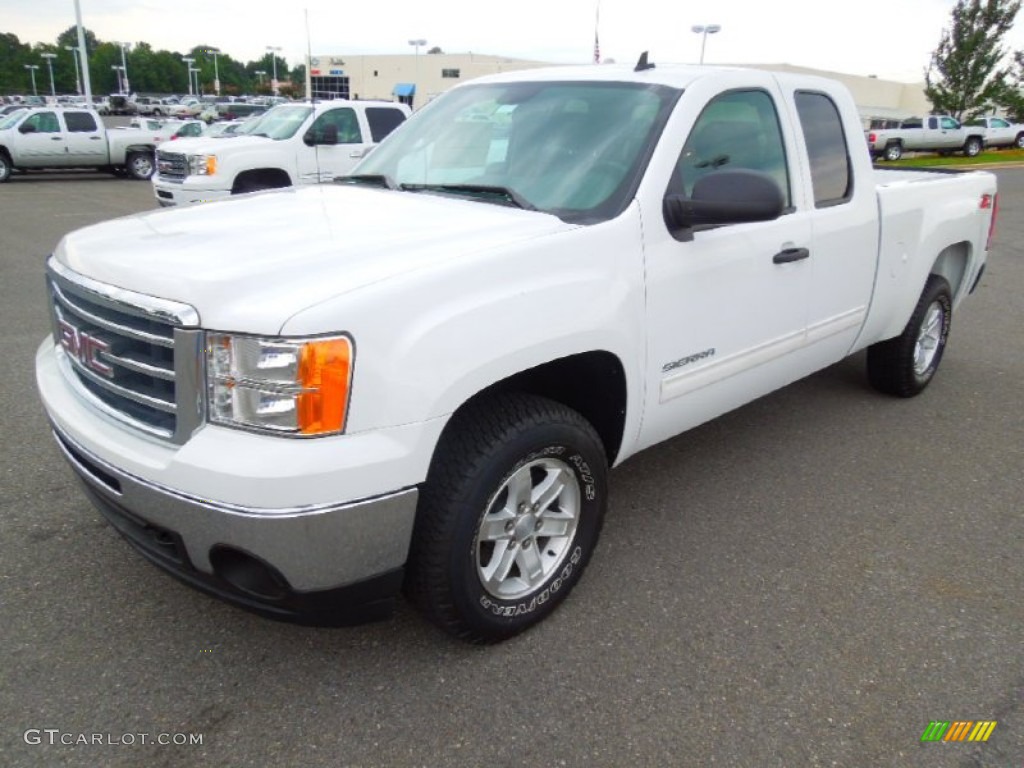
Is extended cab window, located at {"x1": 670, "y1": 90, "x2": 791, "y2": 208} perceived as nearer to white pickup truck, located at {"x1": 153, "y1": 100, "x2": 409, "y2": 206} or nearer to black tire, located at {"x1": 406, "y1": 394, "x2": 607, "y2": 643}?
black tire, located at {"x1": 406, "y1": 394, "x2": 607, "y2": 643}

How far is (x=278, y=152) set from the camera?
11.9 meters

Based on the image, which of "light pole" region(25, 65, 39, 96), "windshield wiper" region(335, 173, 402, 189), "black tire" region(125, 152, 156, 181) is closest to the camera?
"windshield wiper" region(335, 173, 402, 189)

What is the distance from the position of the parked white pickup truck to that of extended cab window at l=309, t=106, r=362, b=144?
82.5 ft

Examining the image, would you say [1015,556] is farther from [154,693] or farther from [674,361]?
[154,693]

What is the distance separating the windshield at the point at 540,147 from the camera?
9.91 ft

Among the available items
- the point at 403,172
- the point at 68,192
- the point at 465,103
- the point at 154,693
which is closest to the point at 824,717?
the point at 154,693

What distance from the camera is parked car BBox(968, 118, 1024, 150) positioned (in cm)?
3531

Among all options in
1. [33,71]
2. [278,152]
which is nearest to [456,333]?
[278,152]

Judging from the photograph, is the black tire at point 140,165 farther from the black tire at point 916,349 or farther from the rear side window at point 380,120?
the black tire at point 916,349

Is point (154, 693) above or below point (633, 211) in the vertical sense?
below

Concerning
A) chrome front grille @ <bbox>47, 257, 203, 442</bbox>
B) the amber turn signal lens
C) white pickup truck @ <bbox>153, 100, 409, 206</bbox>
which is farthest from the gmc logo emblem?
white pickup truck @ <bbox>153, 100, 409, 206</bbox>

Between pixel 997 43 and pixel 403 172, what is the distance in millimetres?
41136

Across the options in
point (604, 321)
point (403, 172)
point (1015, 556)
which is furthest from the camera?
point (403, 172)

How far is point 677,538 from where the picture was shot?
349 centimetres
